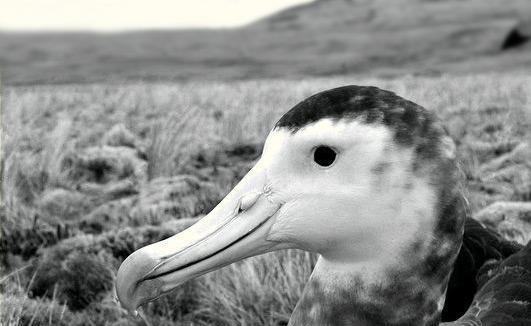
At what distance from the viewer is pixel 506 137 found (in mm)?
5957

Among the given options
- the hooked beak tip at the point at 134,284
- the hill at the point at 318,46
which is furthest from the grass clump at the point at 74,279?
the hill at the point at 318,46

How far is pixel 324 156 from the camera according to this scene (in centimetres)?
163

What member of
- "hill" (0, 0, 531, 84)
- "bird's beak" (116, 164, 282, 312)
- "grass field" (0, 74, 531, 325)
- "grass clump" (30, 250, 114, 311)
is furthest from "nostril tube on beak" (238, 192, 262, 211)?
"hill" (0, 0, 531, 84)

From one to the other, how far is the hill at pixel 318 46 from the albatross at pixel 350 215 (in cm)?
4601

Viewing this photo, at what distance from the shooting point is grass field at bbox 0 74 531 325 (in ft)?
9.14

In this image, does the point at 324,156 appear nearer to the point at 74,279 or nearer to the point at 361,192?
the point at 361,192

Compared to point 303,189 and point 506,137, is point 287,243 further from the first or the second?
point 506,137

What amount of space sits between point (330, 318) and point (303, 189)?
31 centimetres

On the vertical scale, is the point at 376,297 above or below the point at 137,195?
above

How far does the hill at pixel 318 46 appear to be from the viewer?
5419 cm

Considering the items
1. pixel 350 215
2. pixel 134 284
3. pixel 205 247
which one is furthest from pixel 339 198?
pixel 134 284

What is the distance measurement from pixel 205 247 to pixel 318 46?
68.4 meters

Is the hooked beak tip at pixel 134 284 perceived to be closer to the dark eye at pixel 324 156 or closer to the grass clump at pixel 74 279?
the dark eye at pixel 324 156

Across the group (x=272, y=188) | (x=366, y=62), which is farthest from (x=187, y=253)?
(x=366, y=62)
